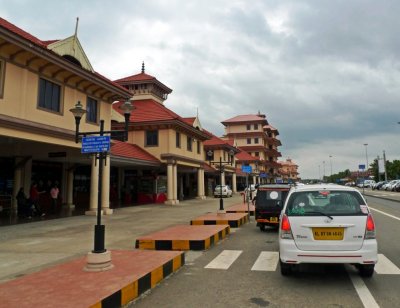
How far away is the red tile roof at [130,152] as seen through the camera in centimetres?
2359

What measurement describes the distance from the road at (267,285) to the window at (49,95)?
1059 centimetres

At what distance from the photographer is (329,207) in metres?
6.59

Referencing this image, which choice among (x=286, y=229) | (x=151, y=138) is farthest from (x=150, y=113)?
(x=286, y=229)

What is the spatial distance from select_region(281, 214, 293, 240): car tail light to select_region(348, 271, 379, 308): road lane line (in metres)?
1.30

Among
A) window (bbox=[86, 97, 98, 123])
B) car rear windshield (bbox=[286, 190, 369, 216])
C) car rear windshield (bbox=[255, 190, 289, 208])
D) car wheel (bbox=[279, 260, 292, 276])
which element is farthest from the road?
Answer: window (bbox=[86, 97, 98, 123])

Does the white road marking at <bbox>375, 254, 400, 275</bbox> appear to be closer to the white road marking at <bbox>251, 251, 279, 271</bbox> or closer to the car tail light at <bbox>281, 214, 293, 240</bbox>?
the white road marking at <bbox>251, 251, 279, 271</bbox>

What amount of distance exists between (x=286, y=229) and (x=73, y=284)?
3.63m

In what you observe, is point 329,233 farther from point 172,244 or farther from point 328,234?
point 172,244

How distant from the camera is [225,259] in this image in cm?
852

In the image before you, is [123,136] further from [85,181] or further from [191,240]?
[85,181]

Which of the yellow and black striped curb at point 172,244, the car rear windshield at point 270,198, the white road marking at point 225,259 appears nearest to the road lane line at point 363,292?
the white road marking at point 225,259

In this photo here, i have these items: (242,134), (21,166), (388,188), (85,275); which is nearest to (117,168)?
(21,166)

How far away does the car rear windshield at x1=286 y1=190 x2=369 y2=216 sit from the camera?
21.2ft

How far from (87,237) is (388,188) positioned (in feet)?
188
